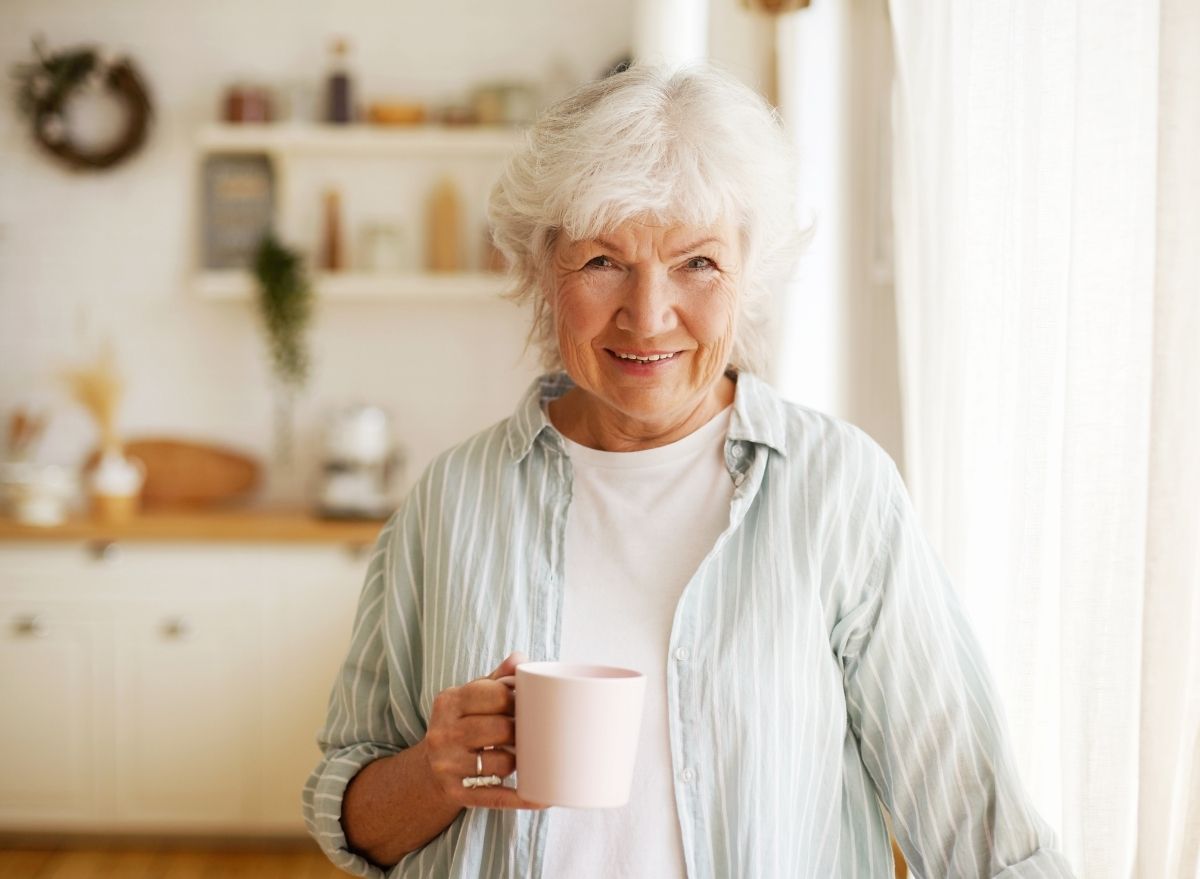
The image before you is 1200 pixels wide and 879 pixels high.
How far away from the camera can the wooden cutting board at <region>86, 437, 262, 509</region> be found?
4.05 meters

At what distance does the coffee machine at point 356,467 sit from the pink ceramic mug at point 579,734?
9.35ft

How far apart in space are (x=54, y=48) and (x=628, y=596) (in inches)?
151

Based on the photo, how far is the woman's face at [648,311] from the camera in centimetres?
112

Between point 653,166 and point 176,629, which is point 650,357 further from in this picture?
point 176,629

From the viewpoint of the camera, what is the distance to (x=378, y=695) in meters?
1.28

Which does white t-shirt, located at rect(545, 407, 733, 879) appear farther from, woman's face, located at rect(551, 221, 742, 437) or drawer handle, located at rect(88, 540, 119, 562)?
drawer handle, located at rect(88, 540, 119, 562)

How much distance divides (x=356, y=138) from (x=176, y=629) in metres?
1.69

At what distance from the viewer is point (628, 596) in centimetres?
117

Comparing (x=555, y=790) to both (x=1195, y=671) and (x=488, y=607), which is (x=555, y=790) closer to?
(x=488, y=607)

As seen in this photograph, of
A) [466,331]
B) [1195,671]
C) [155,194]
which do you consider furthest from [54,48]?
[1195,671]

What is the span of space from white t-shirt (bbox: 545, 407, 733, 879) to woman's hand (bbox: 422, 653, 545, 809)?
0.44ft

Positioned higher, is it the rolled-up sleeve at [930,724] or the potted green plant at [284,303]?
the potted green plant at [284,303]

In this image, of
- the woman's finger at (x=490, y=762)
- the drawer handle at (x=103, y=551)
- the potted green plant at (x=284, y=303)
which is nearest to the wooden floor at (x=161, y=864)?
the drawer handle at (x=103, y=551)

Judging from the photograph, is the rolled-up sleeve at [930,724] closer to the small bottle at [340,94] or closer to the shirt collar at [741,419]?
the shirt collar at [741,419]
